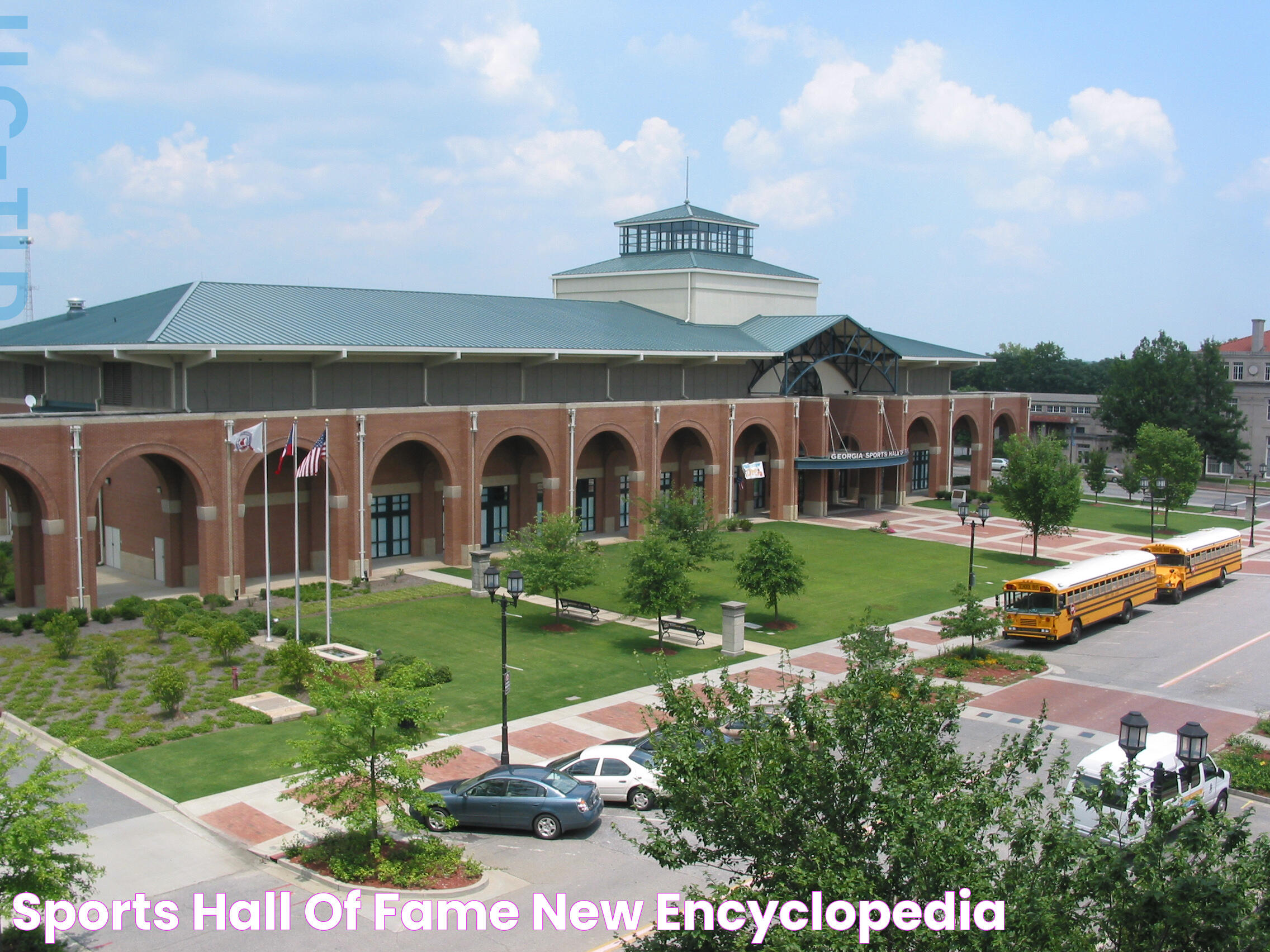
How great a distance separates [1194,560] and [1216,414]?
5290 cm

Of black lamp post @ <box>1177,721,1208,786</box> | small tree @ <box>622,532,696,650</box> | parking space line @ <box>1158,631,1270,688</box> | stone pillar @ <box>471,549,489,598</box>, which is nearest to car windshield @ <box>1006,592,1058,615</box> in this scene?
parking space line @ <box>1158,631,1270,688</box>

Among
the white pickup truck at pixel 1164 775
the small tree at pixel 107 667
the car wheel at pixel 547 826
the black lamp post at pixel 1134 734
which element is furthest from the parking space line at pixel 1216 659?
the small tree at pixel 107 667

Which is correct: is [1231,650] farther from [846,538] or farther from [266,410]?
[266,410]

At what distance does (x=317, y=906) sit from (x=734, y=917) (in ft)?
28.6

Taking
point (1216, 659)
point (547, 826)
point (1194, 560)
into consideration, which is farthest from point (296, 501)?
point (1194, 560)

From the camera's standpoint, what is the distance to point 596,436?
187ft

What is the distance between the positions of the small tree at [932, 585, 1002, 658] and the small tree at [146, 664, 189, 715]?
70.6ft

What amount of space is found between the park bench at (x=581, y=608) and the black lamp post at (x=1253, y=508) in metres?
37.8

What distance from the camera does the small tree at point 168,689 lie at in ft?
86.8

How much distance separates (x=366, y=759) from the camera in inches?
701

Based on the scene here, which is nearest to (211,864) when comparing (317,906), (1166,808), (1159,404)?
(317,906)

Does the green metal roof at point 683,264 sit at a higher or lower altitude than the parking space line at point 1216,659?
higher

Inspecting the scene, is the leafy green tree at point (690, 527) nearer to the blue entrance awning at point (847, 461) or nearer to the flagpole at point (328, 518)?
the flagpole at point (328, 518)

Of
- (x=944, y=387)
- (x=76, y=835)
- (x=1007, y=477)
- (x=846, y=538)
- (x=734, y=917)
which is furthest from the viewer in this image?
(x=944, y=387)
